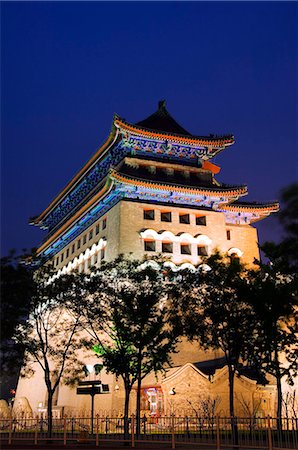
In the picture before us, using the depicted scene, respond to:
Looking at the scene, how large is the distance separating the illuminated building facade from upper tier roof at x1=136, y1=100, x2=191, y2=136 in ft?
0.28

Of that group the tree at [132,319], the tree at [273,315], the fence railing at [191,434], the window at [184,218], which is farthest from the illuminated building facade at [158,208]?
the tree at [273,315]

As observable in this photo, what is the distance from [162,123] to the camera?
46156mm

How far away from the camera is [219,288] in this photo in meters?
22.7

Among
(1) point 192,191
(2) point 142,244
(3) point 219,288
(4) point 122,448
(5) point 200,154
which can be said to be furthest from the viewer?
(5) point 200,154

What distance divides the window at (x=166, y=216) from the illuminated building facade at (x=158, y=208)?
0.24 ft

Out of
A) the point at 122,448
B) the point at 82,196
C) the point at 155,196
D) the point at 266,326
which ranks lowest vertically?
the point at 122,448

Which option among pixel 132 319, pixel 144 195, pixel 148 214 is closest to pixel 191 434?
pixel 132 319

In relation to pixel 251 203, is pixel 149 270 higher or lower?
lower

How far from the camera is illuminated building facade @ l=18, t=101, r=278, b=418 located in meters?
37.8

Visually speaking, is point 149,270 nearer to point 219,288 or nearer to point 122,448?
point 219,288

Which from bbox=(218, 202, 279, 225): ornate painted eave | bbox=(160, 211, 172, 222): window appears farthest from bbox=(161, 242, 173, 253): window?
bbox=(218, 202, 279, 225): ornate painted eave

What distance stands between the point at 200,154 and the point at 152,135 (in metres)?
4.75

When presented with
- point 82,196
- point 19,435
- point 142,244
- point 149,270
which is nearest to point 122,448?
point 19,435

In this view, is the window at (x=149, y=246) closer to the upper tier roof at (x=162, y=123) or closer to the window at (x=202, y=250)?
the window at (x=202, y=250)
